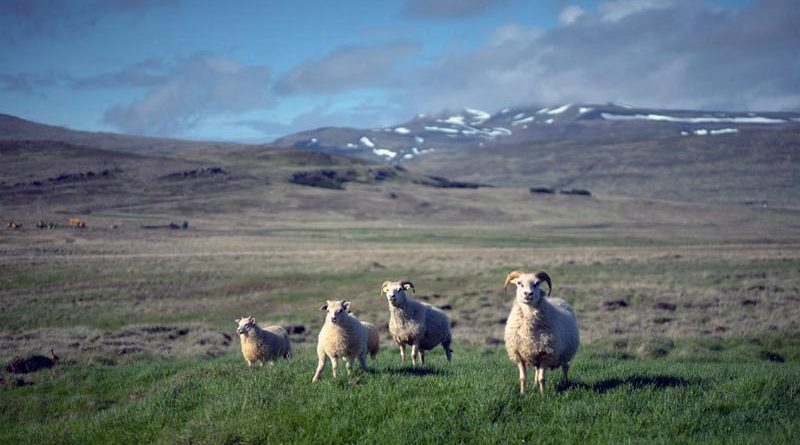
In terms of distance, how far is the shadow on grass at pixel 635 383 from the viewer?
9812 millimetres

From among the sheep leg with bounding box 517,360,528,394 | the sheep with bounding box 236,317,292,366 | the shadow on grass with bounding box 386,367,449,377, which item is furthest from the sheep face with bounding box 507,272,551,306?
the sheep with bounding box 236,317,292,366

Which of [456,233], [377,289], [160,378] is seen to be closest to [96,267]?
[377,289]

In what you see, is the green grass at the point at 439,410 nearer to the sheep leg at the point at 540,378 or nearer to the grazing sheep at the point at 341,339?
the sheep leg at the point at 540,378

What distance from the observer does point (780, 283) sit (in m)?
31.9

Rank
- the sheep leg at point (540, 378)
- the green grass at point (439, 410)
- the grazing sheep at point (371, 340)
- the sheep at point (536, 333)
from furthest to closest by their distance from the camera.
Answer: the grazing sheep at point (371, 340) → the sheep at point (536, 333) → the sheep leg at point (540, 378) → the green grass at point (439, 410)

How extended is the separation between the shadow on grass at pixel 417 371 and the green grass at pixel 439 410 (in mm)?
26

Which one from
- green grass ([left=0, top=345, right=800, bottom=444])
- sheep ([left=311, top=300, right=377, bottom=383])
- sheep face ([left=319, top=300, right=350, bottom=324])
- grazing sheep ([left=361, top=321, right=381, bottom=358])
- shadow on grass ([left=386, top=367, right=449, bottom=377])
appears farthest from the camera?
grazing sheep ([left=361, top=321, right=381, bottom=358])

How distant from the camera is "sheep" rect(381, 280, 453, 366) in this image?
14.6m

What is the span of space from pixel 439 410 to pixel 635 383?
11.3ft

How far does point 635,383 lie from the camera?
398 inches

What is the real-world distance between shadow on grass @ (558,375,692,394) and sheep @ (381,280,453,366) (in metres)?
4.83

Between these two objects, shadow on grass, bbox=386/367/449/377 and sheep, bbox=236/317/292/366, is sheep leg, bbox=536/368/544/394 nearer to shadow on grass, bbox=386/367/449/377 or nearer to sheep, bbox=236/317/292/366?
shadow on grass, bbox=386/367/449/377

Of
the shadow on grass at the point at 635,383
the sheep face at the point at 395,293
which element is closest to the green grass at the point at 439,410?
the shadow on grass at the point at 635,383

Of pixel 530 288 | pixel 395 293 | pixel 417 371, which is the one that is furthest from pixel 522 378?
pixel 395 293
